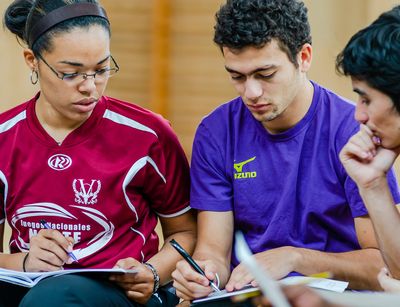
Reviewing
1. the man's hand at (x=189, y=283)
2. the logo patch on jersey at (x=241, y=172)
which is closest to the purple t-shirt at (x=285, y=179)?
the logo patch on jersey at (x=241, y=172)

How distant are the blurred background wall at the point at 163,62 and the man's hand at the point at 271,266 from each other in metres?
2.97

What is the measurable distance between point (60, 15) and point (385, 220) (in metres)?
1.24

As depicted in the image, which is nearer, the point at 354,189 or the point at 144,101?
the point at 354,189

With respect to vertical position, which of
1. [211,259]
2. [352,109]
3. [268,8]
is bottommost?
[211,259]

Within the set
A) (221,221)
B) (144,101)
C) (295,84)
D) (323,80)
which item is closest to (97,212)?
(221,221)

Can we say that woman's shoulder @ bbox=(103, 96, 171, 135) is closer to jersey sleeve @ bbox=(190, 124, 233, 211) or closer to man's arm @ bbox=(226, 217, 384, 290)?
jersey sleeve @ bbox=(190, 124, 233, 211)

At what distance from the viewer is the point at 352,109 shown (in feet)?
10.3

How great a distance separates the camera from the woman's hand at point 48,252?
3041 millimetres

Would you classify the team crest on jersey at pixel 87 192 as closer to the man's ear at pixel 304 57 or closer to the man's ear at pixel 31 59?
the man's ear at pixel 31 59

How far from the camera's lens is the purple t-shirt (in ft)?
10.1

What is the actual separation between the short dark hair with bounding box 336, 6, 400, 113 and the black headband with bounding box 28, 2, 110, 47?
904mm

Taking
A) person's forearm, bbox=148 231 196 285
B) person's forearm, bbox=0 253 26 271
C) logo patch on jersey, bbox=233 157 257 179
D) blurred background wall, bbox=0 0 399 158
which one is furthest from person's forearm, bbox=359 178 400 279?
blurred background wall, bbox=0 0 399 158

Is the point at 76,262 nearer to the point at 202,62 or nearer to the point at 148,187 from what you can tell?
the point at 148,187

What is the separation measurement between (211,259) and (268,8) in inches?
32.5
